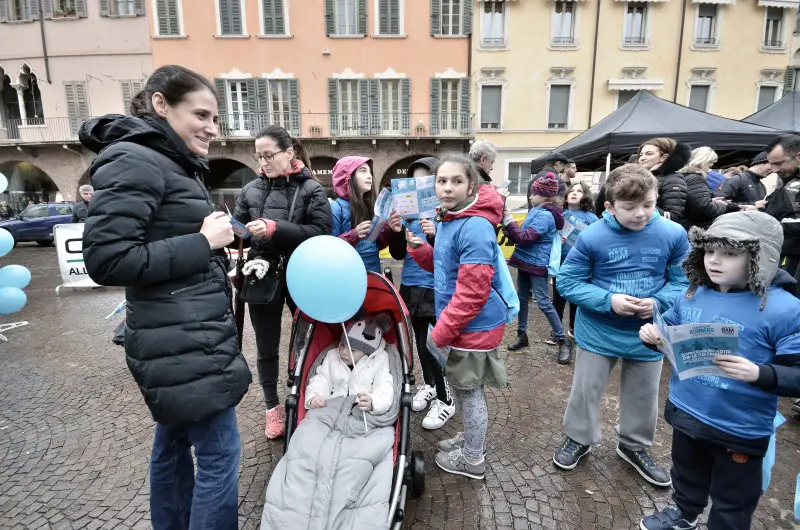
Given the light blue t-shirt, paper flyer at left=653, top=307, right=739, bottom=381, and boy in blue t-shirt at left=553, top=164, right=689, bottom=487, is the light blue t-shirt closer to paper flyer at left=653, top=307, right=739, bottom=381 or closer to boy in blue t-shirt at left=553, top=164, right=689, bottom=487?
paper flyer at left=653, top=307, right=739, bottom=381

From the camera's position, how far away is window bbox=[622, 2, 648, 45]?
17.3 m

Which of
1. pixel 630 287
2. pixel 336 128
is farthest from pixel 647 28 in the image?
pixel 630 287

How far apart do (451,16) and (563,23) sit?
4636 mm

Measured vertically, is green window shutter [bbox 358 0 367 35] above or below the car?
above

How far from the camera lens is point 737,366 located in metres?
1.60

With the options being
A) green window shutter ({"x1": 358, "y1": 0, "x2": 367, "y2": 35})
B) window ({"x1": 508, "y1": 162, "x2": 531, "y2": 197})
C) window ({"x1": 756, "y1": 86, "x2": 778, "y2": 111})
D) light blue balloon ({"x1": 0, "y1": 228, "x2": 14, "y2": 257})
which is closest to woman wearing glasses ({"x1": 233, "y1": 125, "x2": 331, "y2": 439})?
light blue balloon ({"x1": 0, "y1": 228, "x2": 14, "y2": 257})

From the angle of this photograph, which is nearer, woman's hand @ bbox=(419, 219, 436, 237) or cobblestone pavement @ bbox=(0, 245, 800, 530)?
cobblestone pavement @ bbox=(0, 245, 800, 530)

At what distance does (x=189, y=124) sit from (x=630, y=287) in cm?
242

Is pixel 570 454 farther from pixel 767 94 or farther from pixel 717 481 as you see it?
pixel 767 94

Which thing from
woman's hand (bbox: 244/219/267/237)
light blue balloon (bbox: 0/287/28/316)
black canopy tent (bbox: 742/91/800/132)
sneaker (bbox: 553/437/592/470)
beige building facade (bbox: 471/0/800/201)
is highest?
beige building facade (bbox: 471/0/800/201)

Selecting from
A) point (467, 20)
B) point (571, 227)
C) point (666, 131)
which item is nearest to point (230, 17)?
point (467, 20)

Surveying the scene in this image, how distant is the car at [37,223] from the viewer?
14094 mm

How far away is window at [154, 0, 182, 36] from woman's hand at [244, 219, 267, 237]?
19.8 meters

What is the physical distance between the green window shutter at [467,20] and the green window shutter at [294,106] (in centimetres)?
723
